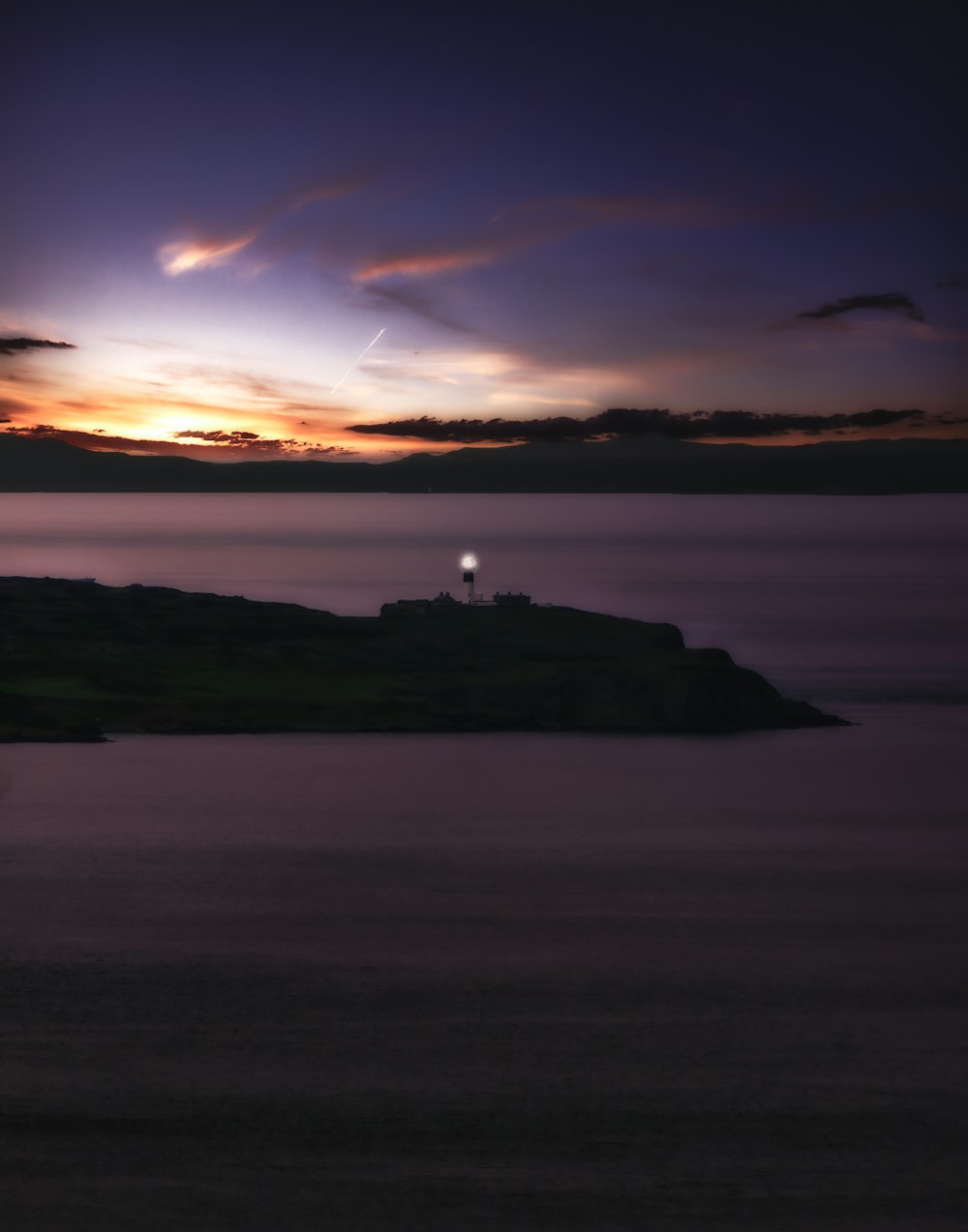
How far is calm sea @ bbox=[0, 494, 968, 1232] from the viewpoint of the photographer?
13.9 meters

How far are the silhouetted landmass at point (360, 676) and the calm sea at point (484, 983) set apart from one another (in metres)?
1.34

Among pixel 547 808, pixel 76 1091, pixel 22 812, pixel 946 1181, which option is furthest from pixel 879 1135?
pixel 22 812

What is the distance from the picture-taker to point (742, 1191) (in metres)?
13.8

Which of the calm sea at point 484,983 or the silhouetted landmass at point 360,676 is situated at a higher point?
the silhouetted landmass at point 360,676

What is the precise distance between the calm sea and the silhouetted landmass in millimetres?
1336

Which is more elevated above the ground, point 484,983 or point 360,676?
point 360,676

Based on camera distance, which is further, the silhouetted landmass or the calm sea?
the silhouetted landmass

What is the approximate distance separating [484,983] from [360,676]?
27214mm

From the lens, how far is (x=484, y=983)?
68.7 feet

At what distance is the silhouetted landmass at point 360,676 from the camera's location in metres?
42.7

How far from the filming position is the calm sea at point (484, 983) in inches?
548

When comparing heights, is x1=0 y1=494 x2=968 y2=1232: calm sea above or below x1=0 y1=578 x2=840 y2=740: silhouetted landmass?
below

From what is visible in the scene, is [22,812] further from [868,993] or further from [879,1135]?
[879,1135]

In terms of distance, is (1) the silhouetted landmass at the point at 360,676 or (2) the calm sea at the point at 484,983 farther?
(1) the silhouetted landmass at the point at 360,676
